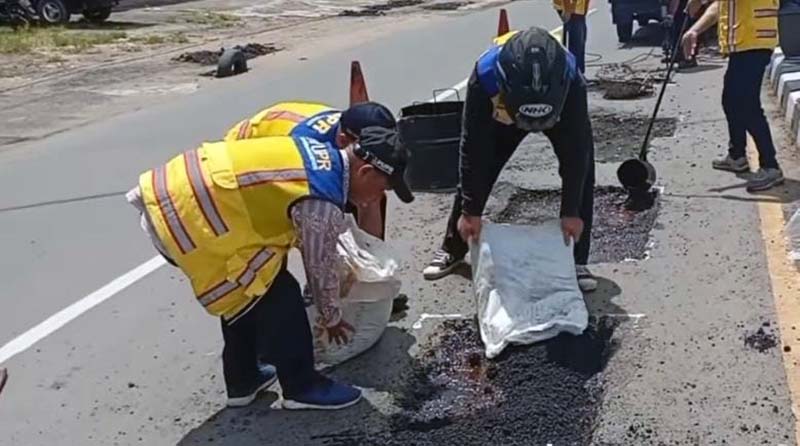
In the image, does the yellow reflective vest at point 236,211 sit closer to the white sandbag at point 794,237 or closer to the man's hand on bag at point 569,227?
the man's hand on bag at point 569,227

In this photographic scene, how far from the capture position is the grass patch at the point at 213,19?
23.3 m

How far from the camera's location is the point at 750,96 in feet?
23.4

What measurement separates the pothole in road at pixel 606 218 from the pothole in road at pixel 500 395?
1.18 m

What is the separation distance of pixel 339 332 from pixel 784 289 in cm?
220

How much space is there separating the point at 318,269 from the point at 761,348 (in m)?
→ 1.88

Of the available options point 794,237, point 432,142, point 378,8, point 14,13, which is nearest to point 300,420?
point 794,237

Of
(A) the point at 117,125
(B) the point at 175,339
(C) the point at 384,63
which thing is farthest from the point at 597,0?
(B) the point at 175,339

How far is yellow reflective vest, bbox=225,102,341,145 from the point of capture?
4699 millimetres

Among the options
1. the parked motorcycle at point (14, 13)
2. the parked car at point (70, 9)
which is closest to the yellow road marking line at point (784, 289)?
the parked motorcycle at point (14, 13)

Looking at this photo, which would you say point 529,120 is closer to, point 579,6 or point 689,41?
point 689,41

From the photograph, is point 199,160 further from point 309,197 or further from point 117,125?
point 117,125

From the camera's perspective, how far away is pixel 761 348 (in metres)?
4.59

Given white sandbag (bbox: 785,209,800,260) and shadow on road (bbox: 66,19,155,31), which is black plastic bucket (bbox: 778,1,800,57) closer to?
white sandbag (bbox: 785,209,800,260)

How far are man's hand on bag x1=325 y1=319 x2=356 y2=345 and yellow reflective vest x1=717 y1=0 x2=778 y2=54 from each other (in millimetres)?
3729
